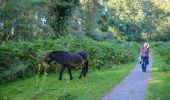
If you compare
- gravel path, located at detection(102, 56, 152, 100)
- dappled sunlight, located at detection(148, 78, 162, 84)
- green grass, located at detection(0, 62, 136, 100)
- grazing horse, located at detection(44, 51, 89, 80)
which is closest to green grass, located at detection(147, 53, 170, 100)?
dappled sunlight, located at detection(148, 78, 162, 84)

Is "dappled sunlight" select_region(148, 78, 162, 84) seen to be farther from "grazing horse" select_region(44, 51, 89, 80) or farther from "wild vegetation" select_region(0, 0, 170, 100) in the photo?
"grazing horse" select_region(44, 51, 89, 80)

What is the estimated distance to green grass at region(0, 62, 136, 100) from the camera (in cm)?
1273

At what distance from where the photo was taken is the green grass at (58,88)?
41.8ft

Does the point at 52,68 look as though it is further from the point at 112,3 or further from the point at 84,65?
the point at 112,3

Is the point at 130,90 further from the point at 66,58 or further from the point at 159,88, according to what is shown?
the point at 66,58

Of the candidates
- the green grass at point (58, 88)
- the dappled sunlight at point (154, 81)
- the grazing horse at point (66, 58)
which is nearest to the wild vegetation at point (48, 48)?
the green grass at point (58, 88)

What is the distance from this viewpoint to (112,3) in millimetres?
80250

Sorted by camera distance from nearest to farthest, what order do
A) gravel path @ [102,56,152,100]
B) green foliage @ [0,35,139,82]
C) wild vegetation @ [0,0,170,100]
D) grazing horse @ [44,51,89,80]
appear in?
gravel path @ [102,56,152,100]
wild vegetation @ [0,0,170,100]
green foliage @ [0,35,139,82]
grazing horse @ [44,51,89,80]

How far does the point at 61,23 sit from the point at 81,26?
19.9 meters

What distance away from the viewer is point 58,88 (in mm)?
14523

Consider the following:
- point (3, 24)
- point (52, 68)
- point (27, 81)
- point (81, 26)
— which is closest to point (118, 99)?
point (27, 81)

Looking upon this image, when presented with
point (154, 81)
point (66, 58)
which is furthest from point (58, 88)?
point (154, 81)

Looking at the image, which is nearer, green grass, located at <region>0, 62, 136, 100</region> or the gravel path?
the gravel path

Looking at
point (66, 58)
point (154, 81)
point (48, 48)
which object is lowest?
point (154, 81)
